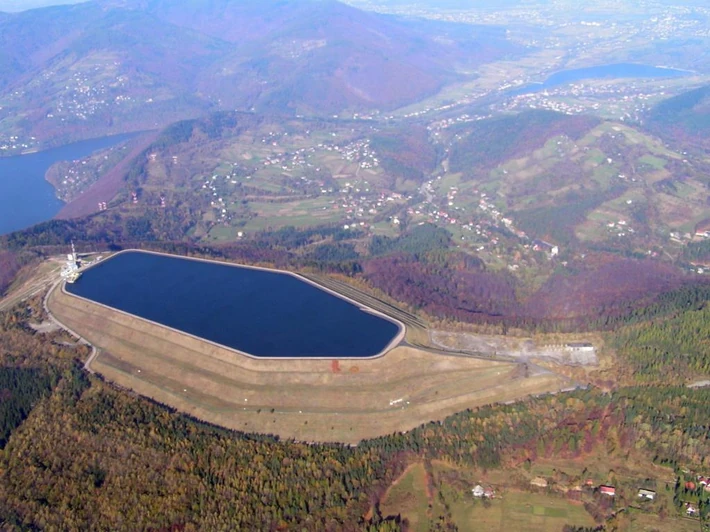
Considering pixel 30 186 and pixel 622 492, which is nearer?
pixel 622 492

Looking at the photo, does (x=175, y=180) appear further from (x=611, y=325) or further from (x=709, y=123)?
(x=709, y=123)

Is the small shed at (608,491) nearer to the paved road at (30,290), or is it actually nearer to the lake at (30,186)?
the paved road at (30,290)

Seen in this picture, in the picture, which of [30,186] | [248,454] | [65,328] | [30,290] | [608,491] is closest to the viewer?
[608,491]

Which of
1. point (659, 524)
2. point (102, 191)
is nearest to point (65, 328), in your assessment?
point (659, 524)

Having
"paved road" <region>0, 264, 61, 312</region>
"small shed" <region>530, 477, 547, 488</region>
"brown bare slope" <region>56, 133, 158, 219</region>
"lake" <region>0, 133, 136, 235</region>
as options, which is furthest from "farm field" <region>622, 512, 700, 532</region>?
"lake" <region>0, 133, 136, 235</region>

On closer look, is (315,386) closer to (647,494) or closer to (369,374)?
(369,374)

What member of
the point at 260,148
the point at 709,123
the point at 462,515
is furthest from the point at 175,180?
the point at 709,123
